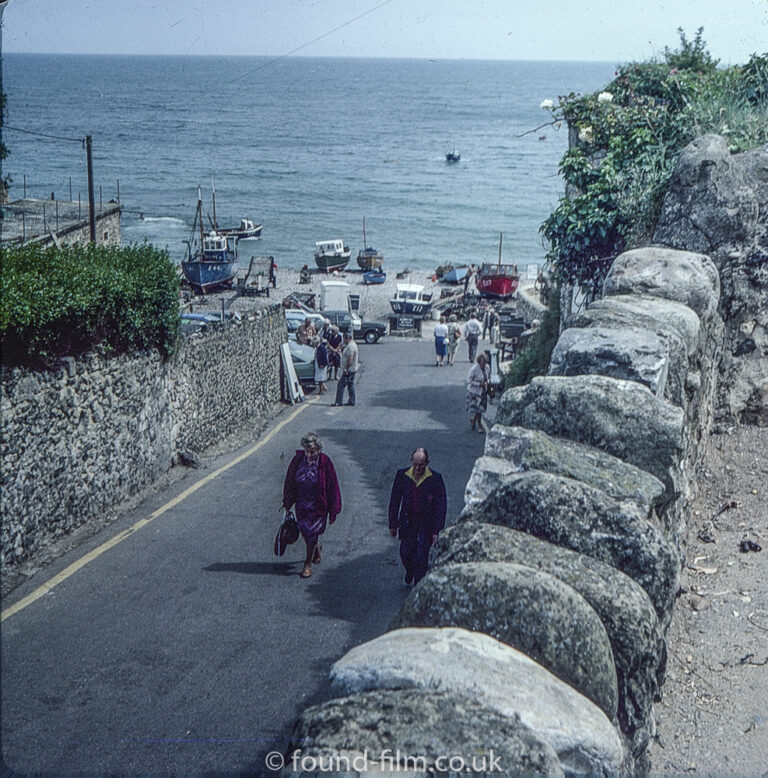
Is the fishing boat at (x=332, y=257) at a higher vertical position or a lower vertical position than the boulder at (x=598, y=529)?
lower

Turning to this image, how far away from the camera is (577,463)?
4891 millimetres

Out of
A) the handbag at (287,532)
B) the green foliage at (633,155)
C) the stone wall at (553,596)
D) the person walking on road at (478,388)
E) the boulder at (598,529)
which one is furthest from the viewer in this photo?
the person walking on road at (478,388)

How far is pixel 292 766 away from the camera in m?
2.59

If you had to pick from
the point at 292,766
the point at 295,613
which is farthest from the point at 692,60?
the point at 292,766

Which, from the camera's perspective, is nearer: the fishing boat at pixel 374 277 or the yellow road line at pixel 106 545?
the yellow road line at pixel 106 545

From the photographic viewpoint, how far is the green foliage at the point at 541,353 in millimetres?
16125

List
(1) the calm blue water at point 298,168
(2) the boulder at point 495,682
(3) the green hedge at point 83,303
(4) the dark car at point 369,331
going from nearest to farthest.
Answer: (2) the boulder at point 495,682 → (3) the green hedge at point 83,303 → (4) the dark car at point 369,331 → (1) the calm blue water at point 298,168

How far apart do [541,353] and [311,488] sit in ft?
28.2

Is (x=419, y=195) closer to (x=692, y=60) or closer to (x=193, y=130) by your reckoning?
(x=193, y=130)

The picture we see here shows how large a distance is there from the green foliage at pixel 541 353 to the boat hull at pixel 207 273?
40.6 m

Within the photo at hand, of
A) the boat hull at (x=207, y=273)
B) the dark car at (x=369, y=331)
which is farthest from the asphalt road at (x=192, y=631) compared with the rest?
the boat hull at (x=207, y=273)

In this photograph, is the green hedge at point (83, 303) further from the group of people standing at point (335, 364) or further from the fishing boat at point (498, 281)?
the fishing boat at point (498, 281)

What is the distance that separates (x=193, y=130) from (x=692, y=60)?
13022 centimetres

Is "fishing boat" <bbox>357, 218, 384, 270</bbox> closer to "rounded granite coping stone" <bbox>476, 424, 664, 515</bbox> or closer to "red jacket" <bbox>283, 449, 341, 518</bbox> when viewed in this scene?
"red jacket" <bbox>283, 449, 341, 518</bbox>
